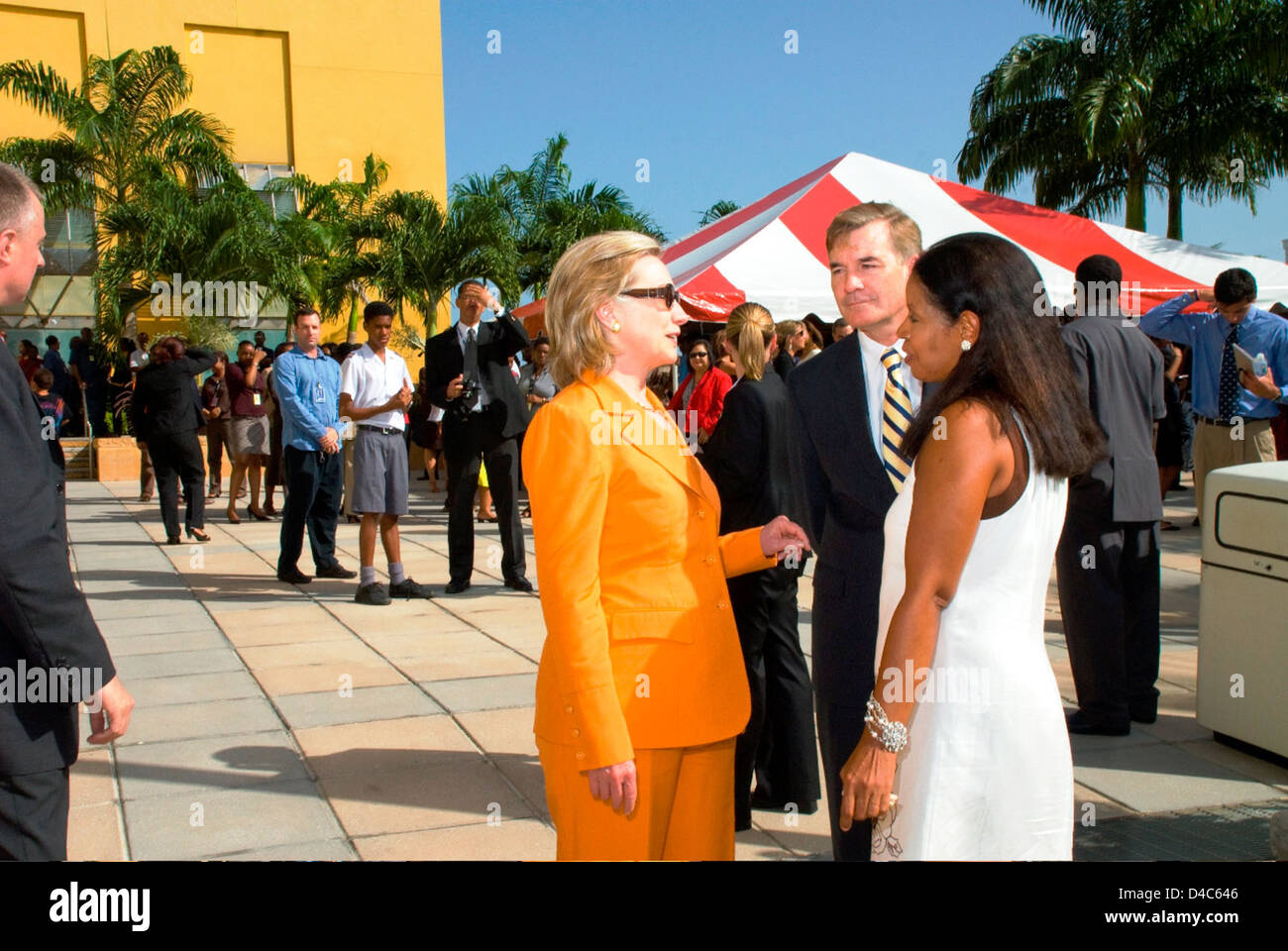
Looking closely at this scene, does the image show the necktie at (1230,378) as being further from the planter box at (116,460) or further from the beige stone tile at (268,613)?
the planter box at (116,460)

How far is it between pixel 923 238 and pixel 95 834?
9193mm

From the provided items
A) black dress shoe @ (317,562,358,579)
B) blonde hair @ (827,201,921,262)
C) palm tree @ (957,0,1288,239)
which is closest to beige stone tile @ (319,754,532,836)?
blonde hair @ (827,201,921,262)

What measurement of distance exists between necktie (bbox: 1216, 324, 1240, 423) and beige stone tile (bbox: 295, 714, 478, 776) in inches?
224

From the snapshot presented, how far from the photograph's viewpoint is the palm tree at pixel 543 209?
30469 mm

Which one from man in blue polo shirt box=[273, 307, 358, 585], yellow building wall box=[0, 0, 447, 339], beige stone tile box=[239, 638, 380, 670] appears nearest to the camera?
beige stone tile box=[239, 638, 380, 670]

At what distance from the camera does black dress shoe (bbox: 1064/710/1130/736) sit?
494 cm

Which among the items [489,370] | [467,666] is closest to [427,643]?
[467,666]

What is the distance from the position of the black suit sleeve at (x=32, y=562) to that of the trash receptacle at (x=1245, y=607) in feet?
13.9

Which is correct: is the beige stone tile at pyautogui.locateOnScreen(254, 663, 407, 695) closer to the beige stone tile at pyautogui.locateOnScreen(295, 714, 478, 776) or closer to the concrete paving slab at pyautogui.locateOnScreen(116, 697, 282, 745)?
the concrete paving slab at pyautogui.locateOnScreen(116, 697, 282, 745)

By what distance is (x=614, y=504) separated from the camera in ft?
7.82

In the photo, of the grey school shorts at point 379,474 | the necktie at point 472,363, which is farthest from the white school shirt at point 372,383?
the necktie at point 472,363

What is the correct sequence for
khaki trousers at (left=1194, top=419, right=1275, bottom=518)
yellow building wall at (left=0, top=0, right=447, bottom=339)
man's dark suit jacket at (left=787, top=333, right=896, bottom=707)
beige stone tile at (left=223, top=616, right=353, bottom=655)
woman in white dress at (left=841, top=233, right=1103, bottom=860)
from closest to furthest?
woman in white dress at (left=841, top=233, right=1103, bottom=860)
man's dark suit jacket at (left=787, top=333, right=896, bottom=707)
beige stone tile at (left=223, top=616, right=353, bottom=655)
khaki trousers at (left=1194, top=419, right=1275, bottom=518)
yellow building wall at (left=0, top=0, right=447, bottom=339)

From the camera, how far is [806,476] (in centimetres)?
293
